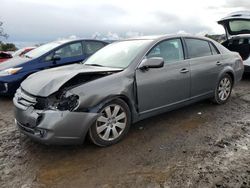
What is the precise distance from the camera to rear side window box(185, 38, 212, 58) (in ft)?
16.7

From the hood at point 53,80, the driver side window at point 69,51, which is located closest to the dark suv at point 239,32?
the driver side window at point 69,51

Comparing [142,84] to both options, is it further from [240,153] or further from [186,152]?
[240,153]

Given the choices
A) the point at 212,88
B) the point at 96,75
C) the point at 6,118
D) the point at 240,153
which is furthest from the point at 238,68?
the point at 6,118

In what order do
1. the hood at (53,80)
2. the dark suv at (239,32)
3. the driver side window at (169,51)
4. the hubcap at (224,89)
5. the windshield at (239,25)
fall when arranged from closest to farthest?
the hood at (53,80) → the driver side window at (169,51) → the hubcap at (224,89) → the dark suv at (239,32) → the windshield at (239,25)

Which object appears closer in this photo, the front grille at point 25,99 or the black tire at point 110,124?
the front grille at point 25,99

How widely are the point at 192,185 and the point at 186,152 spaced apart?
0.78m

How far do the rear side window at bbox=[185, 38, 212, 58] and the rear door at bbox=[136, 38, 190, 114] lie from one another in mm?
228

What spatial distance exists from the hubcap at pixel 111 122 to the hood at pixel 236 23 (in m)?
6.15

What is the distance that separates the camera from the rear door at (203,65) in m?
5.03

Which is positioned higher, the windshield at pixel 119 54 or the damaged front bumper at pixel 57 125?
the windshield at pixel 119 54

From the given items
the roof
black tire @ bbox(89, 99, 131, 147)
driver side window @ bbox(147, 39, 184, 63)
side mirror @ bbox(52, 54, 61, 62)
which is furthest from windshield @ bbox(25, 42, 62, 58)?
the roof

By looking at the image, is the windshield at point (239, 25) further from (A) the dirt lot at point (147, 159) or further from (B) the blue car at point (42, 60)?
(A) the dirt lot at point (147, 159)

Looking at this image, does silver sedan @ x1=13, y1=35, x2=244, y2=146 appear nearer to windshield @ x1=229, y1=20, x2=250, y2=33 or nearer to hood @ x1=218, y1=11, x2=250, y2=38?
hood @ x1=218, y1=11, x2=250, y2=38

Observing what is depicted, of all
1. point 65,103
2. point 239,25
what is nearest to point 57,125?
point 65,103
